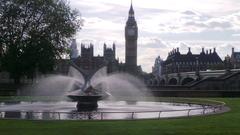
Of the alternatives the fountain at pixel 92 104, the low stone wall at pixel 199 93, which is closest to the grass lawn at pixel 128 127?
the fountain at pixel 92 104

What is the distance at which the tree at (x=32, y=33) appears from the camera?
6988cm

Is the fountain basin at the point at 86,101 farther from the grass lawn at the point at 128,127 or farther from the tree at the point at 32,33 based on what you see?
the tree at the point at 32,33

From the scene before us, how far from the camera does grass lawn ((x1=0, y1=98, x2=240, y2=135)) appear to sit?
21484mm

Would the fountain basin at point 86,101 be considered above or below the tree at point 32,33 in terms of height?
below

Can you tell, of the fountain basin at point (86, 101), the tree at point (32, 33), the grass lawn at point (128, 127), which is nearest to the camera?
the grass lawn at point (128, 127)

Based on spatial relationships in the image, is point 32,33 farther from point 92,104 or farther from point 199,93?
point 92,104

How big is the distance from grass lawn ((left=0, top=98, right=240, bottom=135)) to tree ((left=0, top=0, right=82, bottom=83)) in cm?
4489

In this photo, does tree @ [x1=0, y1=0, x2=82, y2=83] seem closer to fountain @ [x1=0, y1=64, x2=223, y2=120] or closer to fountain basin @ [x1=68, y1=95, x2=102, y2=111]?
fountain @ [x1=0, y1=64, x2=223, y2=120]

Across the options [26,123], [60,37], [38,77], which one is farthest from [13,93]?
[26,123]

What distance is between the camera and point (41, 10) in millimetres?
72750

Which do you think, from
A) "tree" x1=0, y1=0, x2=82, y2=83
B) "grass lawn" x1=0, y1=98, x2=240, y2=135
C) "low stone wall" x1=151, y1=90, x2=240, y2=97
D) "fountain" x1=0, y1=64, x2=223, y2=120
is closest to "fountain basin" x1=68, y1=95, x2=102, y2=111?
"fountain" x1=0, y1=64, x2=223, y2=120

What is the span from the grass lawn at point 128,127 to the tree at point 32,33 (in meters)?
44.9

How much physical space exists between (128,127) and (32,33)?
50067 mm

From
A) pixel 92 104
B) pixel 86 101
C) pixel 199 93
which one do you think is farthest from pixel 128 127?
pixel 199 93
